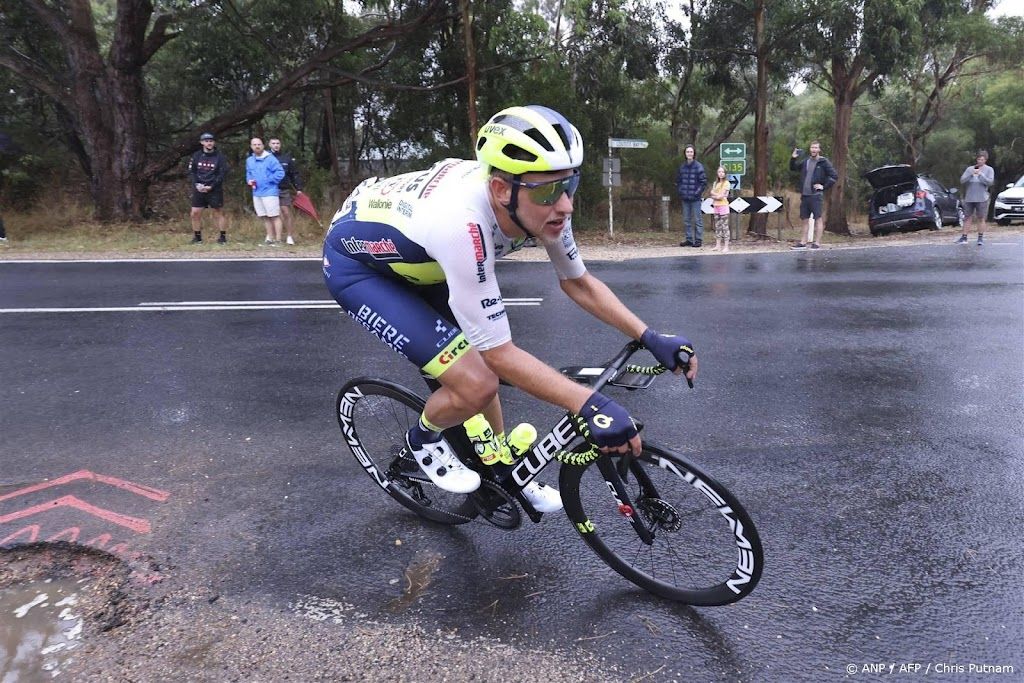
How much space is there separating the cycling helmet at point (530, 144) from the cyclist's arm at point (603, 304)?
0.68 m

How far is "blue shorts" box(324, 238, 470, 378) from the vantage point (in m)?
2.99

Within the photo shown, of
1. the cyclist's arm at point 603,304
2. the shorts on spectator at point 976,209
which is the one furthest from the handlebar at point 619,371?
the shorts on spectator at point 976,209

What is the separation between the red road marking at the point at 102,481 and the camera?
12.6ft

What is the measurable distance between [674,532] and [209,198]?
1367cm

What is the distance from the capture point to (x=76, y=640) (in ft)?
8.85

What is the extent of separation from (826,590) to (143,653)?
8.40 feet

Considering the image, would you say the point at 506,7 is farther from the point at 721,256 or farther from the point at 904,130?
the point at 904,130

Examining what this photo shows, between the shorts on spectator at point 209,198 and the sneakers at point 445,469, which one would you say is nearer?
the sneakers at point 445,469

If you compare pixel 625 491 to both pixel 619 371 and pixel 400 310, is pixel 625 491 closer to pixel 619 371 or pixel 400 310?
pixel 619 371

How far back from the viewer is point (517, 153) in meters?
2.55

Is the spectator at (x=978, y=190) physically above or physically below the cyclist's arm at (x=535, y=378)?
above
